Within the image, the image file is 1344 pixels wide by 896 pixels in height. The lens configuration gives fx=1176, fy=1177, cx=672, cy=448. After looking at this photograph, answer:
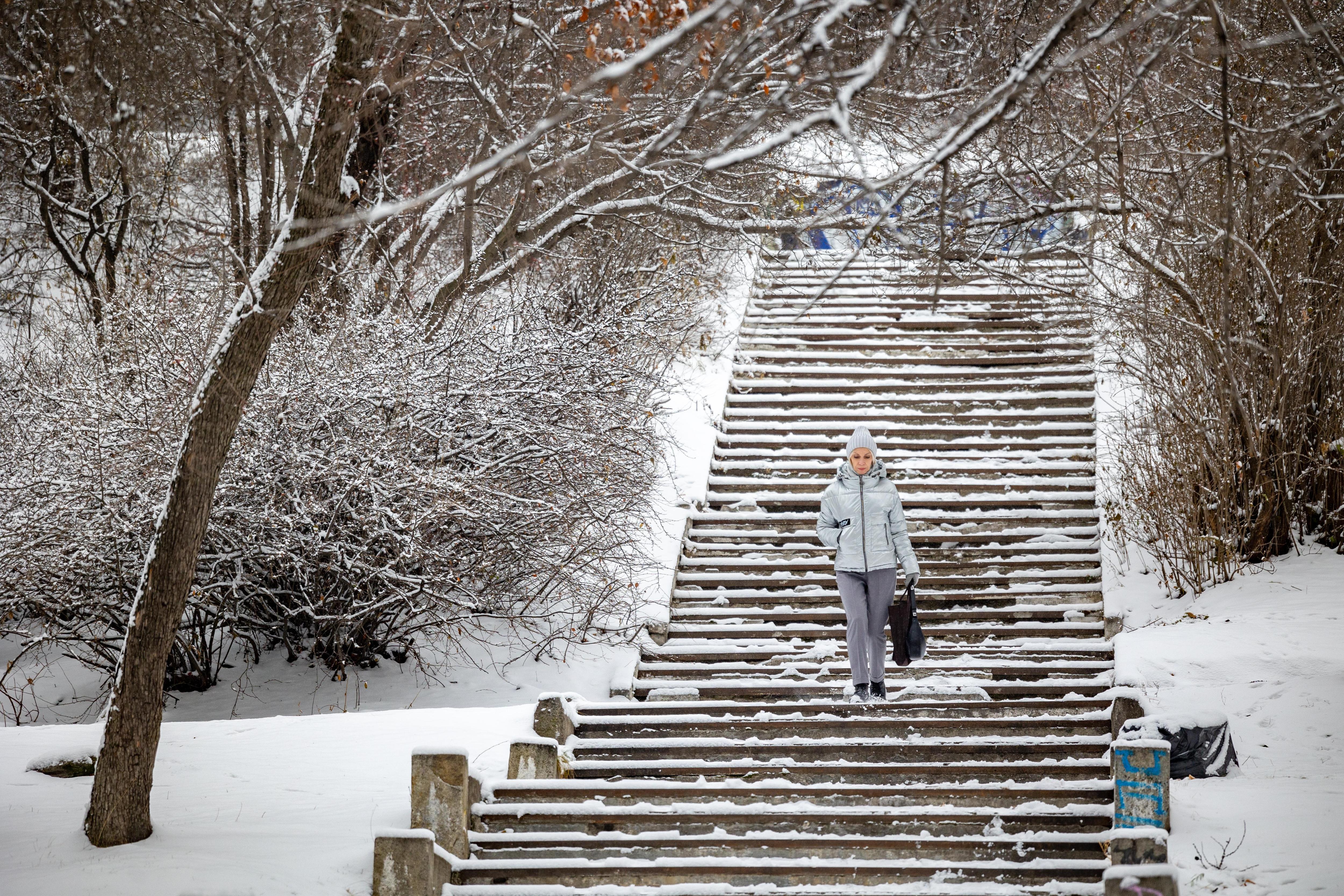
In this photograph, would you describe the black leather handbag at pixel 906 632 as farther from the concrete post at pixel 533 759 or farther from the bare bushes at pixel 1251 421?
the bare bushes at pixel 1251 421

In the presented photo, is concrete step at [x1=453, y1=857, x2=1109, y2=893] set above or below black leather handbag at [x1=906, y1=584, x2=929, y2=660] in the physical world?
below

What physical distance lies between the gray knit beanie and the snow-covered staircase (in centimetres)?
105

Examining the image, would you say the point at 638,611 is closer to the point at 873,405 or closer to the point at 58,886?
the point at 873,405

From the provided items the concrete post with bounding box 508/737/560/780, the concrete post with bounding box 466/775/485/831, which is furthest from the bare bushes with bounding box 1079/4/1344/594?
the concrete post with bounding box 466/775/485/831

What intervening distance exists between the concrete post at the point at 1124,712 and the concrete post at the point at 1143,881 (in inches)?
61.6

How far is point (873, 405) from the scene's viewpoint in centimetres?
1255

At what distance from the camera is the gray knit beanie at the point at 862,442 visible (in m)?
7.31

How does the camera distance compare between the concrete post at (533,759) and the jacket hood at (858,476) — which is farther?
the jacket hood at (858,476)

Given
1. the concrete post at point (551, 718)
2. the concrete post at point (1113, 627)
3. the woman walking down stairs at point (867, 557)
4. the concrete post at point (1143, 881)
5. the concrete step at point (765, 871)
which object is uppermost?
the woman walking down stairs at point (867, 557)

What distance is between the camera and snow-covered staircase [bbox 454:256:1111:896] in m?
5.22

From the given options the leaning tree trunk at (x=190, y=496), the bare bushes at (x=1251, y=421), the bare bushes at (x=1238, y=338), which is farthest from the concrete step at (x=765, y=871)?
the bare bushes at (x=1251, y=421)

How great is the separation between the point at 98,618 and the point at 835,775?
599 cm

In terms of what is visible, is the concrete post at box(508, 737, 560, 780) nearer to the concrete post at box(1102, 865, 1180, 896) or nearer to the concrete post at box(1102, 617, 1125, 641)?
the concrete post at box(1102, 865, 1180, 896)

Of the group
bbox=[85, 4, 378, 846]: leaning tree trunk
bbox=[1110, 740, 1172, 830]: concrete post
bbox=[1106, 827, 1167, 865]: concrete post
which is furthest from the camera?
bbox=[85, 4, 378, 846]: leaning tree trunk
